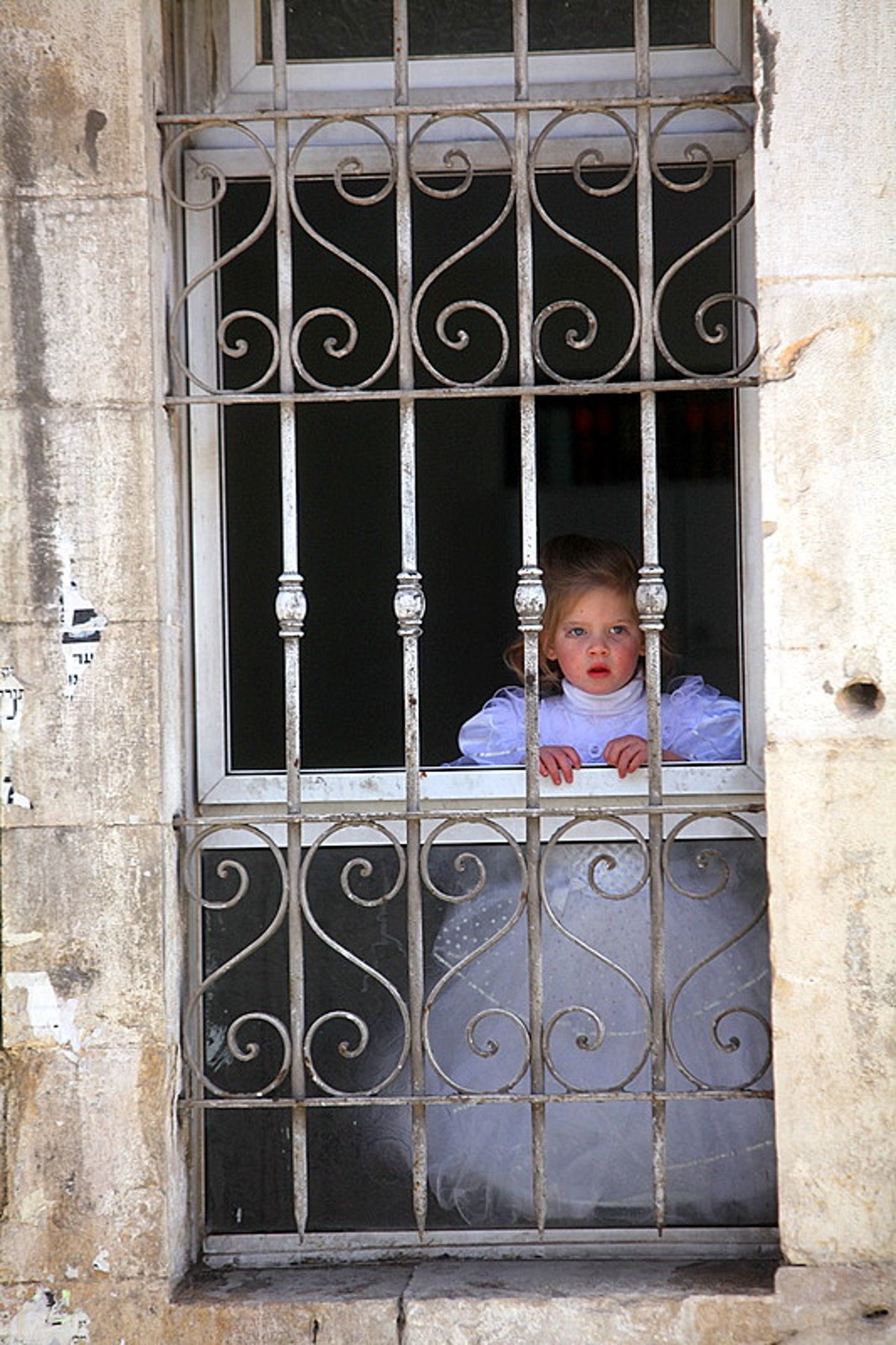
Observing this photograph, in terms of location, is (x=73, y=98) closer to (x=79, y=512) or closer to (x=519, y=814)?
(x=79, y=512)

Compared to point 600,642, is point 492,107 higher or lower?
higher

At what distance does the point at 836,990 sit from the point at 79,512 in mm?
1890

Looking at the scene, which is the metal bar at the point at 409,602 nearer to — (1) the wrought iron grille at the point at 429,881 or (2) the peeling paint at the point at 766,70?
(1) the wrought iron grille at the point at 429,881

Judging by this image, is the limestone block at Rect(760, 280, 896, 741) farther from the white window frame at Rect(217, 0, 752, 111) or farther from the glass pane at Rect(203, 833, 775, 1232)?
the white window frame at Rect(217, 0, 752, 111)

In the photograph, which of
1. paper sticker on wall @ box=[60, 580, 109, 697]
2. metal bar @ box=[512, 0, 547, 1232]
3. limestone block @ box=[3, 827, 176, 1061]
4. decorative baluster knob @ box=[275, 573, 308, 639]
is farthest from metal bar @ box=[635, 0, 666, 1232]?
paper sticker on wall @ box=[60, 580, 109, 697]

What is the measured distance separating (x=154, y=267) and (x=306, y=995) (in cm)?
166

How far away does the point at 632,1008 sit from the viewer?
10.7 ft

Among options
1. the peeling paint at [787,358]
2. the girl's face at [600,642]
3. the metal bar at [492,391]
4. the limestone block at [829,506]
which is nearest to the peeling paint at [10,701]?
the metal bar at [492,391]

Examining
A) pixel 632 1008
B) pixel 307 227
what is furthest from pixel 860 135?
pixel 632 1008

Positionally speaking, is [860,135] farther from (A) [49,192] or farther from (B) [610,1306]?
(B) [610,1306]

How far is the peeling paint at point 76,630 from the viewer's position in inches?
120

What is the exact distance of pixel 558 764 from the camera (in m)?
3.24

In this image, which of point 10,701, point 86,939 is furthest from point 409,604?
point 86,939

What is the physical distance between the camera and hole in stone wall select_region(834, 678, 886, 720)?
294cm
